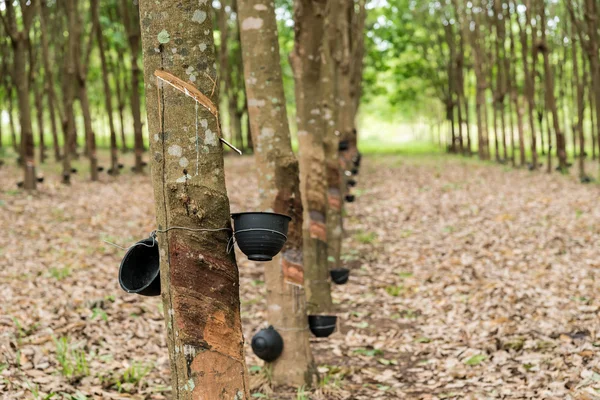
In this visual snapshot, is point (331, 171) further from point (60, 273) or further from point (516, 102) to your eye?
point (516, 102)

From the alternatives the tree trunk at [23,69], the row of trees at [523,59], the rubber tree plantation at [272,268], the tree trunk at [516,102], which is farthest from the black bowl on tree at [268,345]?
the tree trunk at [516,102]

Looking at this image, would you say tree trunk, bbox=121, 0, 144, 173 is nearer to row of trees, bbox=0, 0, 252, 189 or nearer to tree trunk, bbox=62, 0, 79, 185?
row of trees, bbox=0, 0, 252, 189

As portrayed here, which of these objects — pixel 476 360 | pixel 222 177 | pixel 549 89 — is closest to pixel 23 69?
pixel 476 360

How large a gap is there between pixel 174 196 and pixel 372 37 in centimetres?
2810

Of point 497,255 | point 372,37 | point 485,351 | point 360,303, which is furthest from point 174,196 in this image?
point 372,37

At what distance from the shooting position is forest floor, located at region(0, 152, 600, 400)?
5043 millimetres

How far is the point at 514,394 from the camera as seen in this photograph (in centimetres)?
470

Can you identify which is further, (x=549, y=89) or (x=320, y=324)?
(x=549, y=89)

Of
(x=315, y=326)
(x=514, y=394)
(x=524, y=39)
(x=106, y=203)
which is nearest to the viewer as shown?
(x=514, y=394)

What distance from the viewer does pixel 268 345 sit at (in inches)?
199

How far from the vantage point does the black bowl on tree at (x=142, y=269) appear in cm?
288

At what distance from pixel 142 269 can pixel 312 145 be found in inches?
170

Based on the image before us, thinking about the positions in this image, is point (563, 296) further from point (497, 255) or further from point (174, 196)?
point (174, 196)

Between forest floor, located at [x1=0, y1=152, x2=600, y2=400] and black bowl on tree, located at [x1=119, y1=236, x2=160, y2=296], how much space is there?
1919mm
